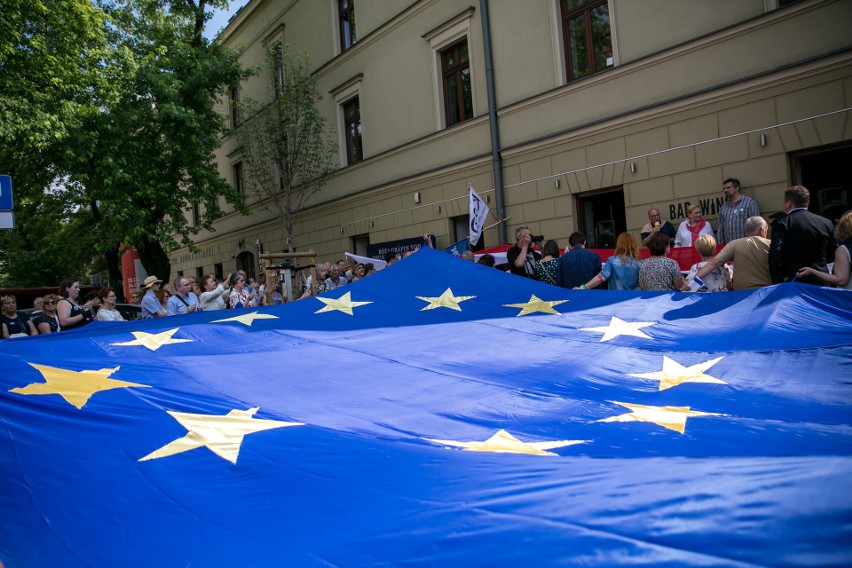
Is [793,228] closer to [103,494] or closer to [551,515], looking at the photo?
[551,515]

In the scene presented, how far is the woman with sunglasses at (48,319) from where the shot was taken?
8.12 metres

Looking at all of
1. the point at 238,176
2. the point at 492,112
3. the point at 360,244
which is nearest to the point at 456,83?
the point at 492,112

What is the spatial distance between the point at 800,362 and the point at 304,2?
67.7ft

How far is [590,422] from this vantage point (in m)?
3.35

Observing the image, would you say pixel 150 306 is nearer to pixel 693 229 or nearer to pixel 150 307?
pixel 150 307

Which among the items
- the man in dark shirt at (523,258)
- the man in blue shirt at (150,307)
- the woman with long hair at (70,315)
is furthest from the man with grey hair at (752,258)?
the man in blue shirt at (150,307)

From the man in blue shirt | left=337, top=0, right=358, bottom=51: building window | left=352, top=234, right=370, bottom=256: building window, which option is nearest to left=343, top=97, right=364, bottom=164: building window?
left=337, top=0, right=358, bottom=51: building window

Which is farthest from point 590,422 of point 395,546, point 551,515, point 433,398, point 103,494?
point 103,494

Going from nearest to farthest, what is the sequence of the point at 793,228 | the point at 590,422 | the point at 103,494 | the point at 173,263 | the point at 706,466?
1. the point at 706,466
2. the point at 103,494
3. the point at 590,422
4. the point at 793,228
5. the point at 173,263

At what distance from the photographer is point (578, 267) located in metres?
7.42

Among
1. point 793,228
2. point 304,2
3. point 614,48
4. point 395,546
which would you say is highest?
point 304,2

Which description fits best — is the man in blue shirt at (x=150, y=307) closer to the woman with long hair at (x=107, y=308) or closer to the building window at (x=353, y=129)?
the woman with long hair at (x=107, y=308)

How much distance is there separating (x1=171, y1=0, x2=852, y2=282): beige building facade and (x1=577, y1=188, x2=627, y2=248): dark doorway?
0.03m

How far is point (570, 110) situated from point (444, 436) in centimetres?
1061
